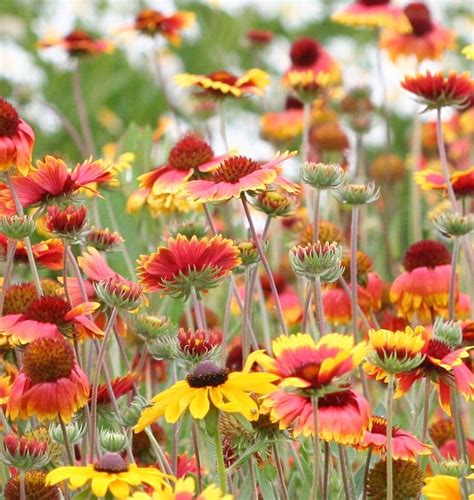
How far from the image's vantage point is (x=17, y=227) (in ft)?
4.10

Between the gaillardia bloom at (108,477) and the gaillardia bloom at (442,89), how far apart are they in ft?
2.60

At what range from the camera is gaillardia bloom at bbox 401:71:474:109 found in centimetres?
162

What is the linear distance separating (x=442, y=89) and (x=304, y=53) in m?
1.08

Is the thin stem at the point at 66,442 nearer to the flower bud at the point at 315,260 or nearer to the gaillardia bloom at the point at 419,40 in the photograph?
the flower bud at the point at 315,260

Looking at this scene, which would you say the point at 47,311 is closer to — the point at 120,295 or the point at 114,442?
the point at 120,295

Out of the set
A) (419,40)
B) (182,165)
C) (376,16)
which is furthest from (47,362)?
(419,40)

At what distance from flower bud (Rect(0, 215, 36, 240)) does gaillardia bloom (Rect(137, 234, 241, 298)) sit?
0.12 m

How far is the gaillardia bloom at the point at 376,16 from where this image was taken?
254 cm

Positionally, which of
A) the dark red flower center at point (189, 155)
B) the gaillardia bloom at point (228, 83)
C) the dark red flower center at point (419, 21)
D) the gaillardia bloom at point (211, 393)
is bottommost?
the dark red flower center at point (419, 21)

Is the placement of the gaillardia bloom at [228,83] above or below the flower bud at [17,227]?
below

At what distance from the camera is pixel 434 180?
1.69m

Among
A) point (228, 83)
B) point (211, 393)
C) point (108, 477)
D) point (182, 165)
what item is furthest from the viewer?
point (228, 83)

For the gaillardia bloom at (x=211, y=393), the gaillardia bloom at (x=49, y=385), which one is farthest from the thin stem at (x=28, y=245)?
the gaillardia bloom at (x=211, y=393)

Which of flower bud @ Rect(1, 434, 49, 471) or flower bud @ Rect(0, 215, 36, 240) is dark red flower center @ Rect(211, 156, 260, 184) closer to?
flower bud @ Rect(0, 215, 36, 240)
